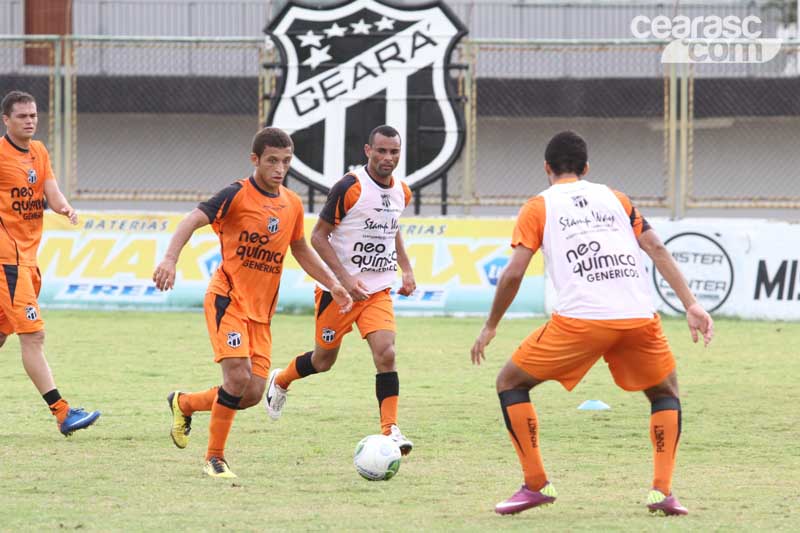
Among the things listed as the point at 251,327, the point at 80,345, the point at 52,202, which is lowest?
the point at 80,345

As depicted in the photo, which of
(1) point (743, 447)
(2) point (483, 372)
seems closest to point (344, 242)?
(1) point (743, 447)

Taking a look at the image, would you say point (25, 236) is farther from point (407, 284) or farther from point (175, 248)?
point (407, 284)

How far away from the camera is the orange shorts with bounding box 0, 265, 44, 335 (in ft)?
29.8

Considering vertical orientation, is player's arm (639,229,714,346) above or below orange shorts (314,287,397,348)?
above

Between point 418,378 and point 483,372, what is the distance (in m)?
0.81

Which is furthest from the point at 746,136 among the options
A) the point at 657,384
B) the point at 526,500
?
the point at 526,500

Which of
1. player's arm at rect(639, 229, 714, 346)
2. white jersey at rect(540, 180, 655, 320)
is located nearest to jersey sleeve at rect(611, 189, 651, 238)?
player's arm at rect(639, 229, 714, 346)

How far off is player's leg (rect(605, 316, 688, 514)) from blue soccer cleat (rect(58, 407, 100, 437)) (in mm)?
3777

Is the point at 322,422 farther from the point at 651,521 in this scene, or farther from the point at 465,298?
the point at 465,298

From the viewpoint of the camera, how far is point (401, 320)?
56.9 ft

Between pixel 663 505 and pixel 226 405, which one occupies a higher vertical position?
pixel 226 405

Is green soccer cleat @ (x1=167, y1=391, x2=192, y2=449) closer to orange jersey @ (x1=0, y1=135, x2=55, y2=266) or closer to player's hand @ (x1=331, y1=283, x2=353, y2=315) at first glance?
player's hand @ (x1=331, y1=283, x2=353, y2=315)

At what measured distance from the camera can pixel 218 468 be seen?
755 cm

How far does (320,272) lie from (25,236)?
91.9 inches
